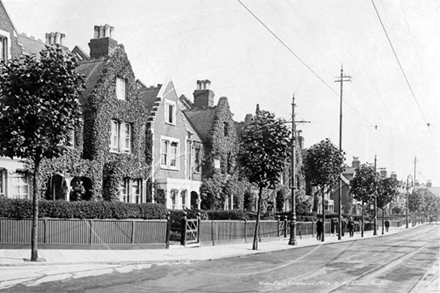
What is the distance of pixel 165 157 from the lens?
3872 cm

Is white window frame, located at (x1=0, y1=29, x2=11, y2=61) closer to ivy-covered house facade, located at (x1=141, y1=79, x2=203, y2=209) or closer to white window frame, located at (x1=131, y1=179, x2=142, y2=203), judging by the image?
white window frame, located at (x1=131, y1=179, x2=142, y2=203)

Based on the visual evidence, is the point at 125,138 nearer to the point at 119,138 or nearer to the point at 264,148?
the point at 119,138

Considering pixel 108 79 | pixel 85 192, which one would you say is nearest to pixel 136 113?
pixel 108 79

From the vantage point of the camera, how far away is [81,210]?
2353cm

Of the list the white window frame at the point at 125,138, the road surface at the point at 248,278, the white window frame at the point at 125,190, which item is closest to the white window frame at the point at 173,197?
the white window frame at the point at 125,190

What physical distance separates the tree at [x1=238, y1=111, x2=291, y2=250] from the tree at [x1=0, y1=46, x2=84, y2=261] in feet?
39.5

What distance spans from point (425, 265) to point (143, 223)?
12.5 m

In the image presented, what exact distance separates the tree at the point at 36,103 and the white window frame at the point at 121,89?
49.7ft

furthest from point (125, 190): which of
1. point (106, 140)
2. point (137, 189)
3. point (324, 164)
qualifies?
point (324, 164)

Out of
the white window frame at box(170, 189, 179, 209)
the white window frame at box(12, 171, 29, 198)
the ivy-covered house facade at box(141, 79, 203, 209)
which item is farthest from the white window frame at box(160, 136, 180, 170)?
the white window frame at box(12, 171, 29, 198)

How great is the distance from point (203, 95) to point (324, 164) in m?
13.8

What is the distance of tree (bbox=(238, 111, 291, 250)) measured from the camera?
27814mm

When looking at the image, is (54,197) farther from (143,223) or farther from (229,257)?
(229,257)

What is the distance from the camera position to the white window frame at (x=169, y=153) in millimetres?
38281
